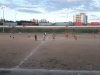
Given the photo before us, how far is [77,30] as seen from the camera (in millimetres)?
92875

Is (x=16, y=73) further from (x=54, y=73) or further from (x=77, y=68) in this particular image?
(x=77, y=68)

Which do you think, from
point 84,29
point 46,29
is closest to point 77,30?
point 84,29

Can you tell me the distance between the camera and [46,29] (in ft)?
308

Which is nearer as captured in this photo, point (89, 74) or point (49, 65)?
point (89, 74)

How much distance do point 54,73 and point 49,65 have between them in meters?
2.74

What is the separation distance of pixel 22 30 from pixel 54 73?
78319 mm

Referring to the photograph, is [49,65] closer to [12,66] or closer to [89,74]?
[12,66]

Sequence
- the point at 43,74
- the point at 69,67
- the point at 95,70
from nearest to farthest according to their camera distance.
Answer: the point at 43,74 → the point at 95,70 → the point at 69,67

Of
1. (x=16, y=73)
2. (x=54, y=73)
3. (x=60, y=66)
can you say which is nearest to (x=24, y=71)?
(x=16, y=73)

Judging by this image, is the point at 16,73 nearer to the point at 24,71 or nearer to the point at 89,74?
the point at 24,71

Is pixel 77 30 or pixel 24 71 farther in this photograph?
pixel 77 30

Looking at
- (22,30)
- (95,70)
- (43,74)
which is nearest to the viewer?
(43,74)

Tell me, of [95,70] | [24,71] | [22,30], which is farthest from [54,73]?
[22,30]

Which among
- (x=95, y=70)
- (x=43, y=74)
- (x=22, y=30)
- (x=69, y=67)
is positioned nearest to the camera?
(x=43, y=74)
